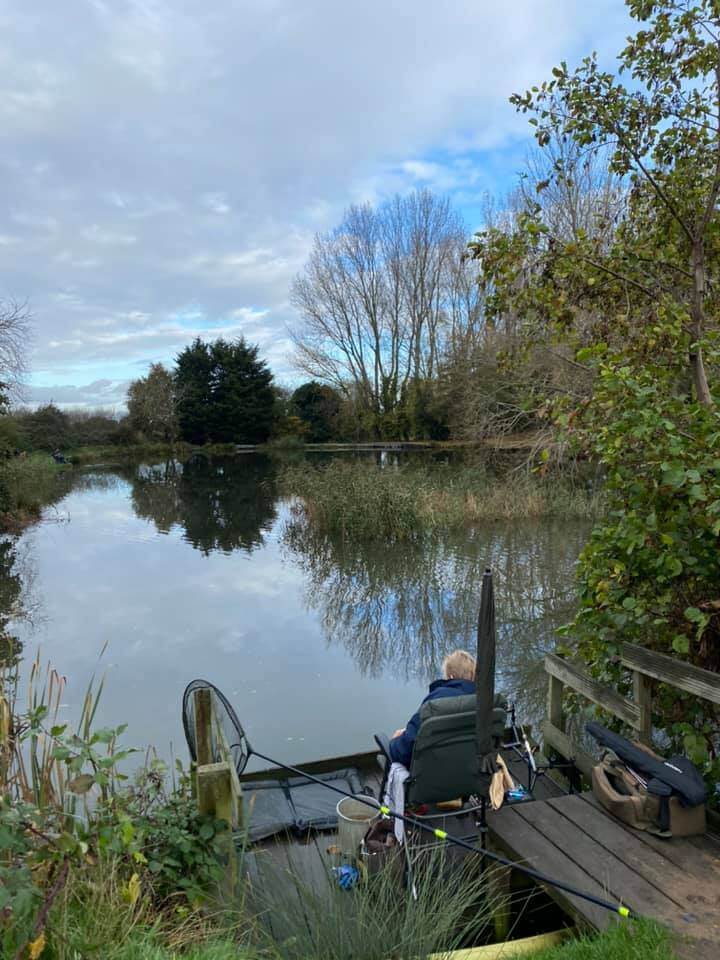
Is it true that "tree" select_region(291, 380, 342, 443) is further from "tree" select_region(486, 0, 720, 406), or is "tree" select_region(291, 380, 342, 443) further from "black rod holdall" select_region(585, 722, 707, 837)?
"black rod holdall" select_region(585, 722, 707, 837)

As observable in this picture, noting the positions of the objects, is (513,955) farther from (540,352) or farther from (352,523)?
(540,352)

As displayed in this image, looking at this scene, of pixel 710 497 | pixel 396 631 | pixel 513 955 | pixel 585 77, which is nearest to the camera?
pixel 513 955

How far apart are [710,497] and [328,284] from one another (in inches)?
1431

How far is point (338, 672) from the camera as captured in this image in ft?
23.6

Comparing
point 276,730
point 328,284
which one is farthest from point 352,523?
point 328,284

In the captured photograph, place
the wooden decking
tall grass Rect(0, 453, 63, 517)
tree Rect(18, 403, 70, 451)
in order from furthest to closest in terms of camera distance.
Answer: tree Rect(18, 403, 70, 451)
tall grass Rect(0, 453, 63, 517)
the wooden decking

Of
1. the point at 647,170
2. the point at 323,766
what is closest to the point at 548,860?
the point at 323,766

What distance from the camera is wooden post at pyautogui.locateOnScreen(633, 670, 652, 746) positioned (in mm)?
3396

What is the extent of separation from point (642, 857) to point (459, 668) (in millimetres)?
1124

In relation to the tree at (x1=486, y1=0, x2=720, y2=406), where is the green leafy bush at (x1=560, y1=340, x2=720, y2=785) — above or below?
below

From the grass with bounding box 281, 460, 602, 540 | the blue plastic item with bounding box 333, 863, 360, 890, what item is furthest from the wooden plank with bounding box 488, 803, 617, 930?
the grass with bounding box 281, 460, 602, 540

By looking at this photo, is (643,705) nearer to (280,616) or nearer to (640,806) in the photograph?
(640,806)

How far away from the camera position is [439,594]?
9.71 m

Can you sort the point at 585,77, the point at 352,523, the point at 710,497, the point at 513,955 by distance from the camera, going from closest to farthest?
the point at 513,955 → the point at 710,497 → the point at 585,77 → the point at 352,523
